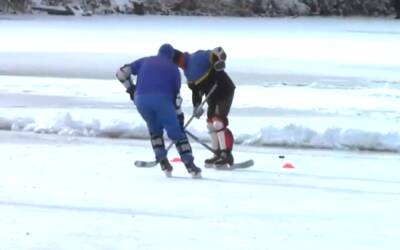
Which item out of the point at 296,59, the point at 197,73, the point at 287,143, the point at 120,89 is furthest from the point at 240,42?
the point at 197,73

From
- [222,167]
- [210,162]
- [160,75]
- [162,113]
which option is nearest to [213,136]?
[210,162]

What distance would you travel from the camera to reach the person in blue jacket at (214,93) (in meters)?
10.8

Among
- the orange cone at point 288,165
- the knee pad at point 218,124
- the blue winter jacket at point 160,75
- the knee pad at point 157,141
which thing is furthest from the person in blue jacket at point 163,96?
the orange cone at point 288,165

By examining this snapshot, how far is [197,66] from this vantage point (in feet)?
35.4

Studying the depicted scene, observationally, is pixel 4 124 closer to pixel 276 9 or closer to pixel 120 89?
pixel 120 89

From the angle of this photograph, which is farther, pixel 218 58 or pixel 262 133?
pixel 262 133

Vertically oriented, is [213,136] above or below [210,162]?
above

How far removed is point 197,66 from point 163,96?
814 millimetres

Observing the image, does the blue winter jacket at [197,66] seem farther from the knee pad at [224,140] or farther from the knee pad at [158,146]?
the knee pad at [158,146]

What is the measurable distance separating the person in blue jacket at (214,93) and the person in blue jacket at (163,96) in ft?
1.61

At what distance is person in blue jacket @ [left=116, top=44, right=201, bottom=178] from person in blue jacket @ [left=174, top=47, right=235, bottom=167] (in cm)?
49

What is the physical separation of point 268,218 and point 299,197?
1070 millimetres

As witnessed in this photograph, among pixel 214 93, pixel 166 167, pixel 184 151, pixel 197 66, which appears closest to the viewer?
pixel 184 151

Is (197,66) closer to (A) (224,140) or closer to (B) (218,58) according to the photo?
(B) (218,58)
